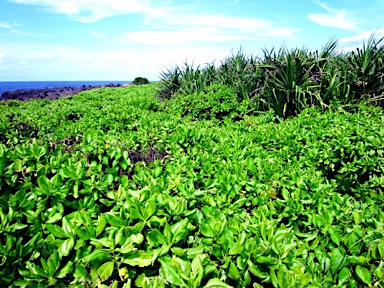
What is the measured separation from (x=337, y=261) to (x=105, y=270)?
3.46ft

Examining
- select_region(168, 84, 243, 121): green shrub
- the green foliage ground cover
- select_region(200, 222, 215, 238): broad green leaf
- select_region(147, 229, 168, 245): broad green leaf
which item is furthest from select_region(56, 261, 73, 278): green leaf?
select_region(168, 84, 243, 121): green shrub

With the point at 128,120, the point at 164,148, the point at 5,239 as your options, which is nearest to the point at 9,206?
the point at 5,239

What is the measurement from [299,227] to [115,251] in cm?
136

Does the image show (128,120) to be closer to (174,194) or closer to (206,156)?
(206,156)

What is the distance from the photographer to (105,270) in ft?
3.99

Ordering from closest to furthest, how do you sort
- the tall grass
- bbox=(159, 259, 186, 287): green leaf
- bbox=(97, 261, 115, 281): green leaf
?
1. bbox=(159, 259, 186, 287): green leaf
2. bbox=(97, 261, 115, 281): green leaf
3. the tall grass

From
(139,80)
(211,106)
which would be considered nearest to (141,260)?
(211,106)

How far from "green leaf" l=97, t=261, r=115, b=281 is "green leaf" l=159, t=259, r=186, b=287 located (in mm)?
231

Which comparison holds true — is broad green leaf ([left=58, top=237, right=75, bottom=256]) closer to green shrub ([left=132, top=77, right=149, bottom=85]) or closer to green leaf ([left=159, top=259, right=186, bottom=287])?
green leaf ([left=159, top=259, right=186, bottom=287])

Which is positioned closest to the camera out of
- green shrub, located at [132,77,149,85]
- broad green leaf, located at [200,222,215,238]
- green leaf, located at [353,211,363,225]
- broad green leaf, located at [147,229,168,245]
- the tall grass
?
broad green leaf, located at [147,229,168,245]

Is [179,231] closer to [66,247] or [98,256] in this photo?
[98,256]

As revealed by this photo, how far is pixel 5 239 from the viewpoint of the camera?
4.40 ft

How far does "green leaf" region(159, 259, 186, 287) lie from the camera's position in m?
1.11

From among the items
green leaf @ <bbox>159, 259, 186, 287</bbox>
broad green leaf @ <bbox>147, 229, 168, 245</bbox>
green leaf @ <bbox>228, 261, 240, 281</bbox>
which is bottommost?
green leaf @ <bbox>228, 261, 240, 281</bbox>
